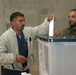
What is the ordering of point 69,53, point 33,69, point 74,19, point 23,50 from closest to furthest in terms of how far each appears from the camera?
point 69,53, point 23,50, point 74,19, point 33,69

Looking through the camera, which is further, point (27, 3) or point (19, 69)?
point (27, 3)

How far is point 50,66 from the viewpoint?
3.09 feet

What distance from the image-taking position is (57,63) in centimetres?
93

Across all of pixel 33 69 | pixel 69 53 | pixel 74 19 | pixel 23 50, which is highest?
pixel 74 19

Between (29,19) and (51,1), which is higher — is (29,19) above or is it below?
below

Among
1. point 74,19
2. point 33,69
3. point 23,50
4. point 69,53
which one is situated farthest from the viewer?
point 33,69

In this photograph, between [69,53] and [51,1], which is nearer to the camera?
[69,53]

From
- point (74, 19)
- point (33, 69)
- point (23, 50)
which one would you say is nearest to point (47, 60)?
point (23, 50)

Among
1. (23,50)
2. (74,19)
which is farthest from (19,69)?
(74,19)

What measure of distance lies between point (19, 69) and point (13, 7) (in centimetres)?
146

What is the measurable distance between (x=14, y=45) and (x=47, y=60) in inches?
32.0

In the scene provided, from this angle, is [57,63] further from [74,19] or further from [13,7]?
[13,7]

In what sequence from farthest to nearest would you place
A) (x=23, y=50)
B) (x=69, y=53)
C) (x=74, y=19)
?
(x=74, y=19)
(x=23, y=50)
(x=69, y=53)

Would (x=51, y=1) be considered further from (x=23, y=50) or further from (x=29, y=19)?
(x=23, y=50)
